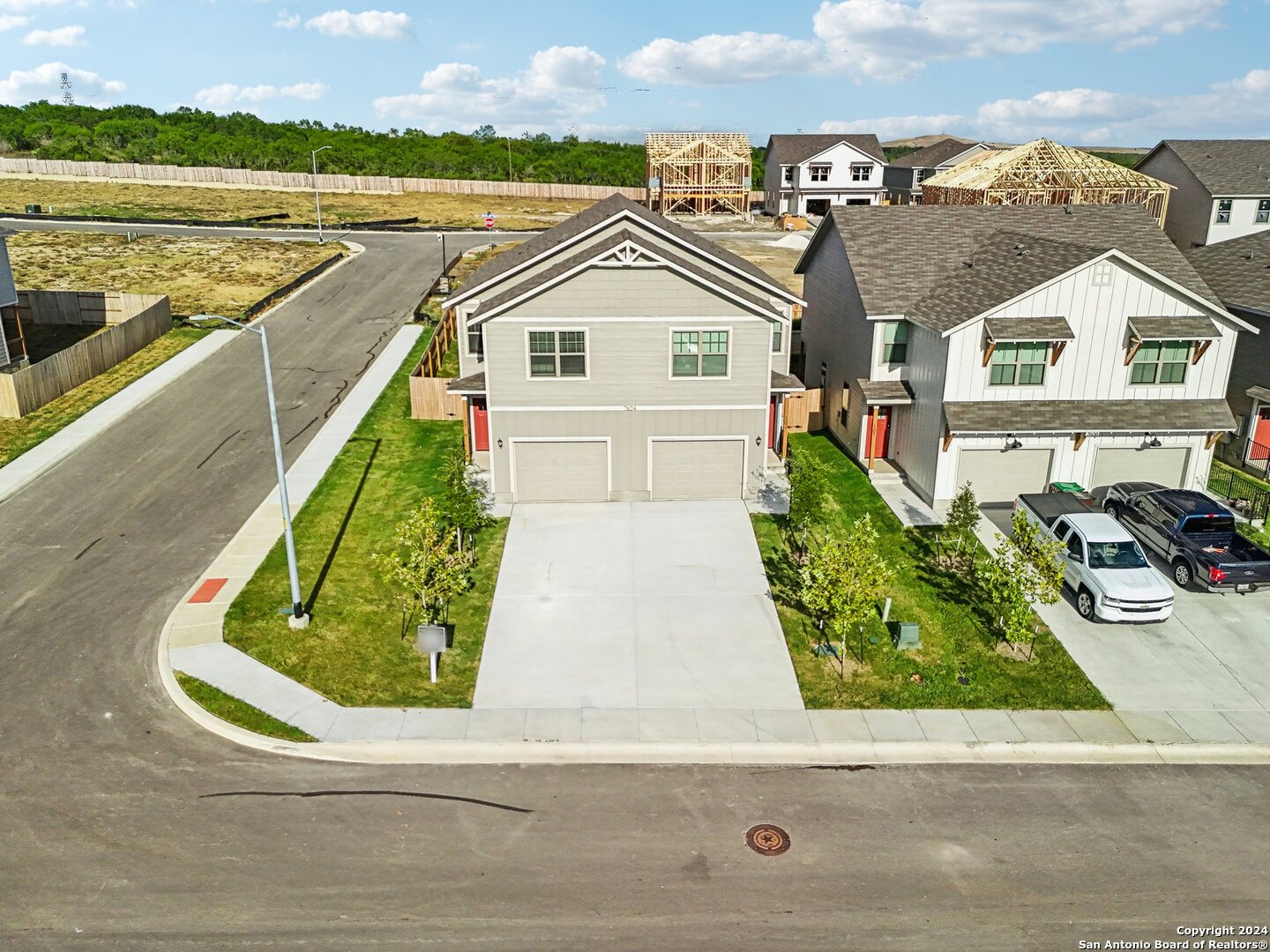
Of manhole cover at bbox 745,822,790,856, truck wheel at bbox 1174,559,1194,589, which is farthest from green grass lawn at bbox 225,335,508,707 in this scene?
truck wheel at bbox 1174,559,1194,589

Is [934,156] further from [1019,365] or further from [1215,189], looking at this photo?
[1019,365]

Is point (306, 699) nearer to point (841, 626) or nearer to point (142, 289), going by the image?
point (841, 626)

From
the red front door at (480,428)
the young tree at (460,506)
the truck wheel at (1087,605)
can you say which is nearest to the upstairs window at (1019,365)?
the truck wheel at (1087,605)

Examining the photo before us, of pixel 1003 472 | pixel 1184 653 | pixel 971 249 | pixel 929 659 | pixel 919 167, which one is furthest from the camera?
pixel 919 167

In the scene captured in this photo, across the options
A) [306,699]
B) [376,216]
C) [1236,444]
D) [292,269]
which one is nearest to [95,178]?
[376,216]

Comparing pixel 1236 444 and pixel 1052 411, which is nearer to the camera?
pixel 1052 411

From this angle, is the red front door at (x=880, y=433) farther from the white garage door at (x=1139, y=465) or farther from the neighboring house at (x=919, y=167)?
the neighboring house at (x=919, y=167)

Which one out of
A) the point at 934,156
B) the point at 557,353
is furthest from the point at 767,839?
the point at 934,156
